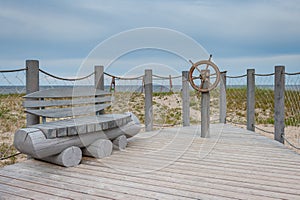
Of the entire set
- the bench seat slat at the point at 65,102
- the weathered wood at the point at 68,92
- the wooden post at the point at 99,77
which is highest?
the wooden post at the point at 99,77

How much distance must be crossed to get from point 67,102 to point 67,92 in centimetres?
15

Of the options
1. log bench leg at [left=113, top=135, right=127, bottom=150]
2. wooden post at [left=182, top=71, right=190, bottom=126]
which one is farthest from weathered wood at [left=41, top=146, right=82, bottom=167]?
wooden post at [left=182, top=71, right=190, bottom=126]

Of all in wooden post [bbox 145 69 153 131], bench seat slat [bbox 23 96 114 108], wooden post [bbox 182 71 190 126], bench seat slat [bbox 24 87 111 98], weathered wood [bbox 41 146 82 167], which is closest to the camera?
weathered wood [bbox 41 146 82 167]

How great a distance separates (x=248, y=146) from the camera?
3666 mm

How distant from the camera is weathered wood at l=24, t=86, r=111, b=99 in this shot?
10.1 feet

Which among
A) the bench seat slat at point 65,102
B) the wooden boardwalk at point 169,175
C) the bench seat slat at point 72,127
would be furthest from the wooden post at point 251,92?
the bench seat slat at point 72,127

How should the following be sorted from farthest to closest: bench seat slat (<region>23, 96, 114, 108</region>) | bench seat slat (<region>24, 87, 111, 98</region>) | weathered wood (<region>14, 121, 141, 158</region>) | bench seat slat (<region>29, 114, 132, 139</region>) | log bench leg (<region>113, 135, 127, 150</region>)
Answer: log bench leg (<region>113, 135, 127, 150</region>), bench seat slat (<region>24, 87, 111, 98</region>), bench seat slat (<region>23, 96, 114, 108</region>), bench seat slat (<region>29, 114, 132, 139</region>), weathered wood (<region>14, 121, 141, 158</region>)

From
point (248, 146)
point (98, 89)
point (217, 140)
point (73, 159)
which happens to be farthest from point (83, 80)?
point (248, 146)

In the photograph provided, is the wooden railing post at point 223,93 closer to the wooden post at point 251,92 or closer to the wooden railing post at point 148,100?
the wooden post at point 251,92

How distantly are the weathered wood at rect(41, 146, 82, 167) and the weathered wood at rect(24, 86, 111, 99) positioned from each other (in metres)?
0.81

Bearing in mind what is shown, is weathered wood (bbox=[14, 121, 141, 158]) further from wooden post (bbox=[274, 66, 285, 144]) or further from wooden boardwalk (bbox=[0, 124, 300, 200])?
wooden post (bbox=[274, 66, 285, 144])

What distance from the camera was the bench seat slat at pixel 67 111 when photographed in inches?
119

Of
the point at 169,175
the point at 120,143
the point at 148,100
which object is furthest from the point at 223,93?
the point at 169,175

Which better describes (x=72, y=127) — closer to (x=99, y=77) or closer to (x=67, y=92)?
(x=67, y=92)
